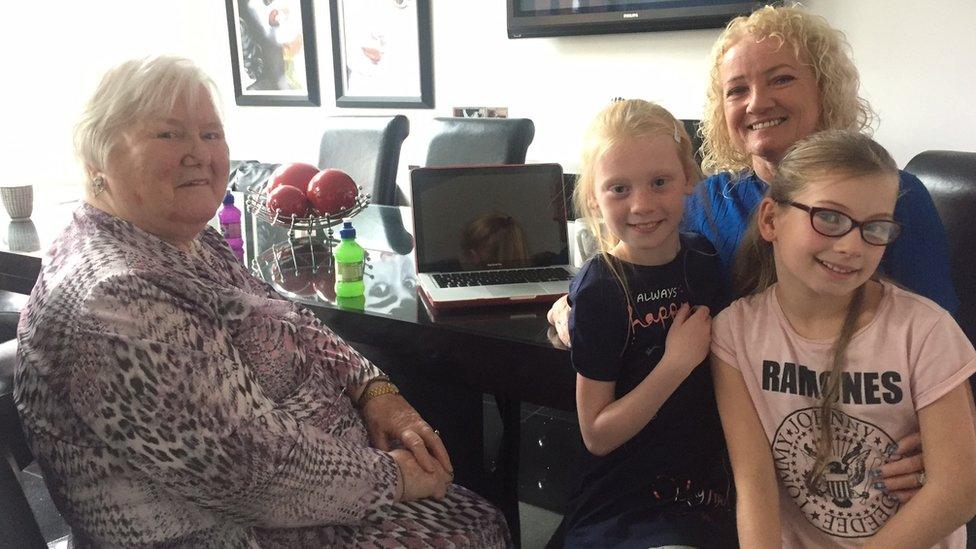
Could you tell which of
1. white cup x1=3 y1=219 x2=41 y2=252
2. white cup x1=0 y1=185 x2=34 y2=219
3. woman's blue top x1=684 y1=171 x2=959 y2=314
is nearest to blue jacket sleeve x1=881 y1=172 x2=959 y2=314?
woman's blue top x1=684 y1=171 x2=959 y2=314

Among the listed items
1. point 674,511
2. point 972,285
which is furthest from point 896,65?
point 674,511

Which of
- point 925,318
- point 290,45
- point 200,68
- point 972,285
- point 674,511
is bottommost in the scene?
point 674,511

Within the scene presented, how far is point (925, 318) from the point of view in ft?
2.96

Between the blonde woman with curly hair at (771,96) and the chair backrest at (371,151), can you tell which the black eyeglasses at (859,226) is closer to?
the blonde woman with curly hair at (771,96)

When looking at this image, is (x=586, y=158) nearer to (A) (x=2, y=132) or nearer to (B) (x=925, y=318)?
(B) (x=925, y=318)

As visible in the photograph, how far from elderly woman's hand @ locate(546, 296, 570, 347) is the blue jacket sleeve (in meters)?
0.51

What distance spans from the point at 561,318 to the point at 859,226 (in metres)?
0.46

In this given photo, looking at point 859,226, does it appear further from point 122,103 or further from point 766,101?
point 122,103

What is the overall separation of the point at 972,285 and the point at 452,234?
120cm

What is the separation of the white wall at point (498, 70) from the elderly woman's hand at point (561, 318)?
663 mm

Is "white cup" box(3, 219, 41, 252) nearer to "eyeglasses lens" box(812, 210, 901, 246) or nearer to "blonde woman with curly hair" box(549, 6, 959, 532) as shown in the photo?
"blonde woman with curly hair" box(549, 6, 959, 532)

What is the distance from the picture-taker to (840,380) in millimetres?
917

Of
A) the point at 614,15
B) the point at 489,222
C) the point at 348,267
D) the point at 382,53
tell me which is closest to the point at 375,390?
the point at 348,267

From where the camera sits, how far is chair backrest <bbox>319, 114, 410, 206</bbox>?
2.67 meters
